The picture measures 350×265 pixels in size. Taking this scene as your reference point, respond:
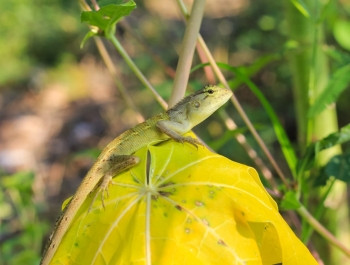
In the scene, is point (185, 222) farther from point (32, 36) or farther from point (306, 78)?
point (32, 36)

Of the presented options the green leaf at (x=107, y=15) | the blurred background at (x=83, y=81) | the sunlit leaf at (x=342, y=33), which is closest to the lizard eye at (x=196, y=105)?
the green leaf at (x=107, y=15)

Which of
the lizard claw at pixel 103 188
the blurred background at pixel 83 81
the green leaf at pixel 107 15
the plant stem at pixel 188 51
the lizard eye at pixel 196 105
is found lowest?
the blurred background at pixel 83 81

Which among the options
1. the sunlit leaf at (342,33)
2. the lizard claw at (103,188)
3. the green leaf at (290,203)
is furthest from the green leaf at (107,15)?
the sunlit leaf at (342,33)

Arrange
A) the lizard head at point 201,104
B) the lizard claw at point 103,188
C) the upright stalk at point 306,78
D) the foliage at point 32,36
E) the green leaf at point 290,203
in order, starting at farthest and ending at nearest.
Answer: the foliage at point 32,36
the upright stalk at point 306,78
the lizard head at point 201,104
the green leaf at point 290,203
the lizard claw at point 103,188

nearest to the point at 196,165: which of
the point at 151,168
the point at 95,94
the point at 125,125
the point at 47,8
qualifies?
the point at 151,168

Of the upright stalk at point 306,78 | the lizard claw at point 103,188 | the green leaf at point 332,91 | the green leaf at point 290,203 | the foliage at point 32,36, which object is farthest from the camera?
the foliage at point 32,36

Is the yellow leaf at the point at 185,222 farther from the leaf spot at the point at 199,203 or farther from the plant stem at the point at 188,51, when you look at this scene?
the plant stem at the point at 188,51

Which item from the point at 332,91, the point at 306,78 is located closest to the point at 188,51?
the point at 332,91

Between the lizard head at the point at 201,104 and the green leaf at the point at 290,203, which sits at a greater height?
the lizard head at the point at 201,104

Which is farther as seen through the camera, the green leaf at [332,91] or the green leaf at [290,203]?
the green leaf at [332,91]
